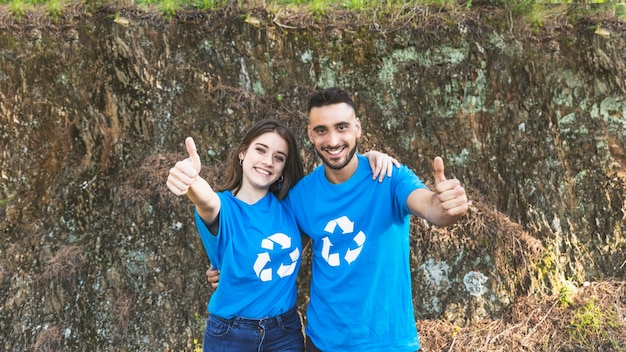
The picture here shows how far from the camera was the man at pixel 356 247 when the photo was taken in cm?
223

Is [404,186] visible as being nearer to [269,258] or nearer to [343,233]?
[343,233]

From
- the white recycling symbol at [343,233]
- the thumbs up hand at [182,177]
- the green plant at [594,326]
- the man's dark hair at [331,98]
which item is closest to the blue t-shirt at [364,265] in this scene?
the white recycling symbol at [343,233]

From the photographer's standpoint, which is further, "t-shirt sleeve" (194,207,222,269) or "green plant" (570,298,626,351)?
"green plant" (570,298,626,351)

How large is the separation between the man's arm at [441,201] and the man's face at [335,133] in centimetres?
42

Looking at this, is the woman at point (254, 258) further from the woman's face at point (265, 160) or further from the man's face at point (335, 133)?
the man's face at point (335, 133)

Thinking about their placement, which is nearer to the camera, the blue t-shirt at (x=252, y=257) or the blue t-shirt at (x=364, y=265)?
the blue t-shirt at (x=364, y=265)

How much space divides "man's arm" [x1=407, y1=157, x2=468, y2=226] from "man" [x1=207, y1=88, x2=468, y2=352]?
0.04 m

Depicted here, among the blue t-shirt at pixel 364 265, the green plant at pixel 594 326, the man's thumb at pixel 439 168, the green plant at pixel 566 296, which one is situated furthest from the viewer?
the green plant at pixel 566 296

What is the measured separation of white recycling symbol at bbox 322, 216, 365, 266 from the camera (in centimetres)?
227

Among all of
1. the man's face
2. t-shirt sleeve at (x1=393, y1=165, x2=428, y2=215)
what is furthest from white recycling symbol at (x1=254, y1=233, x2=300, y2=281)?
t-shirt sleeve at (x1=393, y1=165, x2=428, y2=215)

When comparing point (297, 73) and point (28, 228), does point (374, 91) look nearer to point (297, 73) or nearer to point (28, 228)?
point (297, 73)

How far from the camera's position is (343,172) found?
2.39 meters

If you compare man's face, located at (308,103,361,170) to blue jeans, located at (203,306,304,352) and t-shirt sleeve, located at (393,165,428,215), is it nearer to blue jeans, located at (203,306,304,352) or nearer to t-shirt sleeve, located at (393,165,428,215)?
t-shirt sleeve, located at (393,165,428,215)

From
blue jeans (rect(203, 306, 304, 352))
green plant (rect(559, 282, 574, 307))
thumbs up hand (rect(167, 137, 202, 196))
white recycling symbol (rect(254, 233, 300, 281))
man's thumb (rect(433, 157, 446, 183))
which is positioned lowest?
green plant (rect(559, 282, 574, 307))
